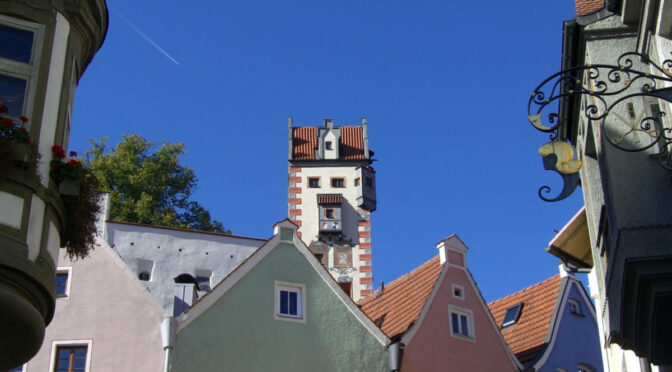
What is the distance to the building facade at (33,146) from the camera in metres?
11.8

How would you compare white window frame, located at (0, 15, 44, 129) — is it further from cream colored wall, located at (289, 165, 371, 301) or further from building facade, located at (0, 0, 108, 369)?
cream colored wall, located at (289, 165, 371, 301)

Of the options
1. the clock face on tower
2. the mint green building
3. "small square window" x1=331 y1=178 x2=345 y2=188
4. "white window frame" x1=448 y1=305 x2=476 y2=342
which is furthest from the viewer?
"small square window" x1=331 y1=178 x2=345 y2=188

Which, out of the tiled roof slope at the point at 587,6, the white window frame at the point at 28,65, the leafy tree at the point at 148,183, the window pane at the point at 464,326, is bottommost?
the window pane at the point at 464,326

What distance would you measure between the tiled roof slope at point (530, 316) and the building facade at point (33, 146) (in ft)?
46.7

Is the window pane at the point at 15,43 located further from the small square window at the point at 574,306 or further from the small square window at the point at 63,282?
the small square window at the point at 574,306

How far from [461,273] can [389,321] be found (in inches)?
76.3

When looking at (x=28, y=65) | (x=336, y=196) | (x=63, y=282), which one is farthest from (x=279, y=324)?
(x=336, y=196)

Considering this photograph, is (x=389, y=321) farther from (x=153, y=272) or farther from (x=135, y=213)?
(x=135, y=213)

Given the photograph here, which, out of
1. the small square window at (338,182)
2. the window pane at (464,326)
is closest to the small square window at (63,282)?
the window pane at (464,326)

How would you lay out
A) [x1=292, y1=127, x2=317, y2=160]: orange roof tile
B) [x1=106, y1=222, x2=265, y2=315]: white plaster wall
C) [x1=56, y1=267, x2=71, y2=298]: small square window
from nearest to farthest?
[x1=56, y1=267, x2=71, y2=298]: small square window → [x1=106, y1=222, x2=265, y2=315]: white plaster wall → [x1=292, y1=127, x2=317, y2=160]: orange roof tile

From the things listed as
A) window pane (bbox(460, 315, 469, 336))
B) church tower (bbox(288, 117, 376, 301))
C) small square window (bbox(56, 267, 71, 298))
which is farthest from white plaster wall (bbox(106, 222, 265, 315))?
church tower (bbox(288, 117, 376, 301))

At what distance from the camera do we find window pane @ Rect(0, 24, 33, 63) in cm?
1299

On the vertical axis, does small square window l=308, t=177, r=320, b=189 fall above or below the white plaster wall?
above

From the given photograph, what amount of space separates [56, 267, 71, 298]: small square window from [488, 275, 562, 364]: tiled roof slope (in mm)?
10723
